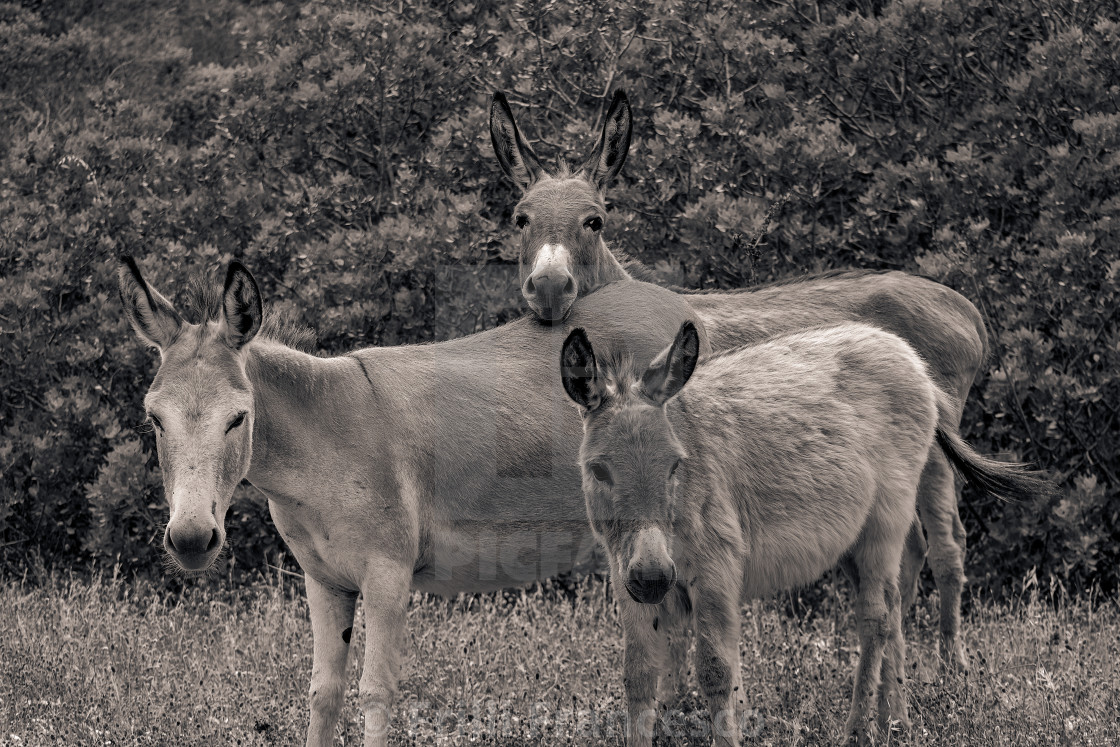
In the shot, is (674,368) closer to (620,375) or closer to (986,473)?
A: (620,375)

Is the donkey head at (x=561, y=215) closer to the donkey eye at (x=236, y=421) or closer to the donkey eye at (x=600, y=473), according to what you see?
the donkey eye at (x=600, y=473)

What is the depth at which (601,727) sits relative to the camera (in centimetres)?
512

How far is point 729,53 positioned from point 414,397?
162 inches

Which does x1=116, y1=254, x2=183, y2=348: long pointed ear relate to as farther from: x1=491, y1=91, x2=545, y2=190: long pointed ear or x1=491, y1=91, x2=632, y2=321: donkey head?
x1=491, y1=91, x2=545, y2=190: long pointed ear

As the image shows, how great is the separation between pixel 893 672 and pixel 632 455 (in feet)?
6.53

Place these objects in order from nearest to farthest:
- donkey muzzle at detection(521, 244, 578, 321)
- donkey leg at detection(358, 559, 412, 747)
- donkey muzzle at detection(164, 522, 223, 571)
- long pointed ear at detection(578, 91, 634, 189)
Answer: donkey muzzle at detection(164, 522, 223, 571) < donkey leg at detection(358, 559, 412, 747) < donkey muzzle at detection(521, 244, 578, 321) < long pointed ear at detection(578, 91, 634, 189)

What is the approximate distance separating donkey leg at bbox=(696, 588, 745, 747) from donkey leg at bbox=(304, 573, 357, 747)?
142cm

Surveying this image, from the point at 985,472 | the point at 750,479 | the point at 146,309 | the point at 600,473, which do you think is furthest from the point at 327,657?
the point at 985,472

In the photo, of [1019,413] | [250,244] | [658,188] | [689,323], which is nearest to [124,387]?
[250,244]

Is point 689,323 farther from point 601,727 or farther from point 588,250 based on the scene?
point 601,727

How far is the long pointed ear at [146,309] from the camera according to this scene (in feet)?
13.7

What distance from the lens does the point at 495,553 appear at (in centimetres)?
489

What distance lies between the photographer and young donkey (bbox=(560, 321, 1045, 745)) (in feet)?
13.8

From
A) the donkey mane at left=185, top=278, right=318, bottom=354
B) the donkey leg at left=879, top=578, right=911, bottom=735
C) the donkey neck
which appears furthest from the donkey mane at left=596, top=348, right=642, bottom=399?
the donkey leg at left=879, top=578, right=911, bottom=735
